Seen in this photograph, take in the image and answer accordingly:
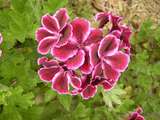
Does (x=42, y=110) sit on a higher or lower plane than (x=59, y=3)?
lower

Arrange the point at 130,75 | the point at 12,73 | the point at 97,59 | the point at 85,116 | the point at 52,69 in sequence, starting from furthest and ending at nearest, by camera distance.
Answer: the point at 130,75
the point at 85,116
the point at 12,73
the point at 52,69
the point at 97,59

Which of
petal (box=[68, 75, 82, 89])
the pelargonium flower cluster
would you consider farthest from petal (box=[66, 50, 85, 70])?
petal (box=[68, 75, 82, 89])

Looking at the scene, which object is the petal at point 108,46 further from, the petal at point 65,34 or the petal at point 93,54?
the petal at point 65,34

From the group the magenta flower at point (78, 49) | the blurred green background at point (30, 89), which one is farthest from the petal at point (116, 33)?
the blurred green background at point (30, 89)

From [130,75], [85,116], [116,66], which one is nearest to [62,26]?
[116,66]

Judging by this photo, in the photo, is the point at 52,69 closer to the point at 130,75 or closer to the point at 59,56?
the point at 59,56

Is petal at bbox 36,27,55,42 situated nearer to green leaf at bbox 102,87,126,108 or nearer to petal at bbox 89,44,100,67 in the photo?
petal at bbox 89,44,100,67
